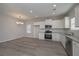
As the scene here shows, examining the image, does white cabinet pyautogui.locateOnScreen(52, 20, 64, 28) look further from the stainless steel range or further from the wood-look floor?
the wood-look floor

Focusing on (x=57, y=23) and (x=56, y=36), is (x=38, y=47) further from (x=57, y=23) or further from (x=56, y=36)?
(x=57, y=23)

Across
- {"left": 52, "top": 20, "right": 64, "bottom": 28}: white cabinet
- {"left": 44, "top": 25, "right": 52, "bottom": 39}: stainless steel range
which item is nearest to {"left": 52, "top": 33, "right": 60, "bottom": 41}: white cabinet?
{"left": 44, "top": 25, "right": 52, "bottom": 39}: stainless steel range

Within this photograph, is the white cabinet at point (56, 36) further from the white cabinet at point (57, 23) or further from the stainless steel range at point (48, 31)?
the white cabinet at point (57, 23)

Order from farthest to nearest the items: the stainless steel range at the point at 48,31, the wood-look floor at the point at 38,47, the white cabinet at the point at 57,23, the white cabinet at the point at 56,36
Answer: the wood-look floor at the point at 38,47 < the stainless steel range at the point at 48,31 < the white cabinet at the point at 56,36 < the white cabinet at the point at 57,23

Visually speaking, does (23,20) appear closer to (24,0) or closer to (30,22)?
(30,22)

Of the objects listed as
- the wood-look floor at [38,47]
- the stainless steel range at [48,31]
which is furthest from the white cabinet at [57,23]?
the wood-look floor at [38,47]

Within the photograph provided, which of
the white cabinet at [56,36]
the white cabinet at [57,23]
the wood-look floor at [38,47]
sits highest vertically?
the white cabinet at [57,23]

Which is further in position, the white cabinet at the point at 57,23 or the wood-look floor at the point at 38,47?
the wood-look floor at the point at 38,47

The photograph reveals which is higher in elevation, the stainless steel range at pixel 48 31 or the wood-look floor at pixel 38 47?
the stainless steel range at pixel 48 31

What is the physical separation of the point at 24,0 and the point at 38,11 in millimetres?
936

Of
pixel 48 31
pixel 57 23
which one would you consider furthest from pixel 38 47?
pixel 57 23

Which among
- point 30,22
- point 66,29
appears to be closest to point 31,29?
point 30,22

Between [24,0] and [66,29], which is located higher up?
[24,0]

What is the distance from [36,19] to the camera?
2236mm
